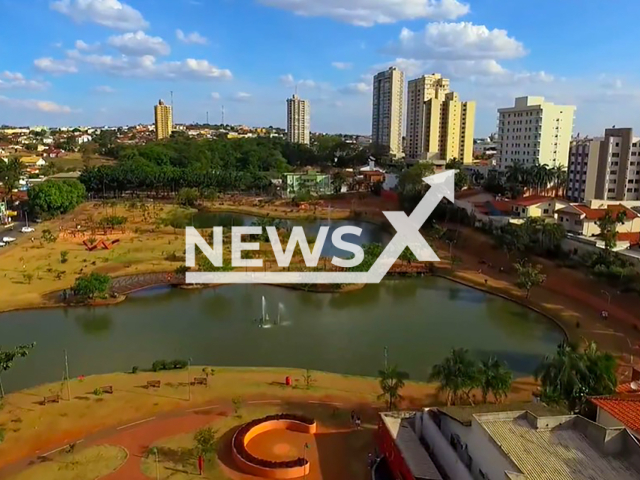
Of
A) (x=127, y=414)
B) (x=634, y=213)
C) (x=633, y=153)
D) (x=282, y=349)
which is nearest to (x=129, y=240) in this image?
(x=282, y=349)

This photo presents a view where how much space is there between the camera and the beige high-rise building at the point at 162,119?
400 ft

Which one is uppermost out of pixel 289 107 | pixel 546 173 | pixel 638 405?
pixel 289 107

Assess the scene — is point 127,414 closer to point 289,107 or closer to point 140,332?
point 140,332

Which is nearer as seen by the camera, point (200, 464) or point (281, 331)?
point (200, 464)

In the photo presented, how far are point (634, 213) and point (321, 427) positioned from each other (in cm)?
2442

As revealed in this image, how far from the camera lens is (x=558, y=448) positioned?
27.2 feet

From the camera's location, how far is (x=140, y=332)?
778 inches

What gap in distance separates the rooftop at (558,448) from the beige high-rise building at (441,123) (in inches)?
2398

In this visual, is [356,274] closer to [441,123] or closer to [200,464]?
[200,464]

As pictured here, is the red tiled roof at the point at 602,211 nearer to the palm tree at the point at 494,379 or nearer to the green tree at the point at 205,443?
the palm tree at the point at 494,379

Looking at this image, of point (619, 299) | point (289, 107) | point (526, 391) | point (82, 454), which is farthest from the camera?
point (289, 107)

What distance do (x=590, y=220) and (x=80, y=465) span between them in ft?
86.8

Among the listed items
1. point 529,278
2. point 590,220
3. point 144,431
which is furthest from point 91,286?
point 590,220

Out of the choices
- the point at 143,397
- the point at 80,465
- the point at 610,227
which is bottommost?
the point at 80,465
